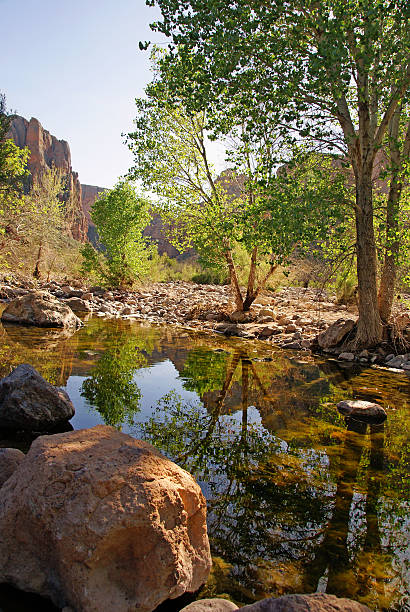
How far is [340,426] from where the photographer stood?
5234mm

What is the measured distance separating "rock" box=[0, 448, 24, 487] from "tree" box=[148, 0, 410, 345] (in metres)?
6.82

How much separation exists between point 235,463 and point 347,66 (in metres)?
6.57

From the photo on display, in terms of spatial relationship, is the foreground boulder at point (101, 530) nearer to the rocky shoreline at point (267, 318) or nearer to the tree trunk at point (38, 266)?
the rocky shoreline at point (267, 318)

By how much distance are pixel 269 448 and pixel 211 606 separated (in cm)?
247

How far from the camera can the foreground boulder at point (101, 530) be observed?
6.63 feet

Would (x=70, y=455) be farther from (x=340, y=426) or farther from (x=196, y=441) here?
(x=340, y=426)

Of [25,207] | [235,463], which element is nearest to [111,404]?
[235,463]

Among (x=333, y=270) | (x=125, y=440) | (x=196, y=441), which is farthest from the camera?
(x=333, y=270)

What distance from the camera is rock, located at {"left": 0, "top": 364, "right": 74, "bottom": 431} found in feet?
14.8

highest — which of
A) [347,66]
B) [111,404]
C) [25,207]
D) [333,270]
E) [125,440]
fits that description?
[347,66]

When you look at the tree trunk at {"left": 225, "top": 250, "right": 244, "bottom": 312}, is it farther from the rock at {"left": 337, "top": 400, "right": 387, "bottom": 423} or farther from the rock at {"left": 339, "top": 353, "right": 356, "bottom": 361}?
the rock at {"left": 337, "top": 400, "right": 387, "bottom": 423}

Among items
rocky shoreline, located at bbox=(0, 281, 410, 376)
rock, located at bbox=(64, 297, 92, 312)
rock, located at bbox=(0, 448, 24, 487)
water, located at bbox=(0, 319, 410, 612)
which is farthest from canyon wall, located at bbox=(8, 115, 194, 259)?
rock, located at bbox=(0, 448, 24, 487)

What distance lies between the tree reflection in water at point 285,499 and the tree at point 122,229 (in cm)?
1632

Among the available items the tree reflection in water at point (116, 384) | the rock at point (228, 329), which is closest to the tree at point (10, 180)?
the tree reflection in water at point (116, 384)
